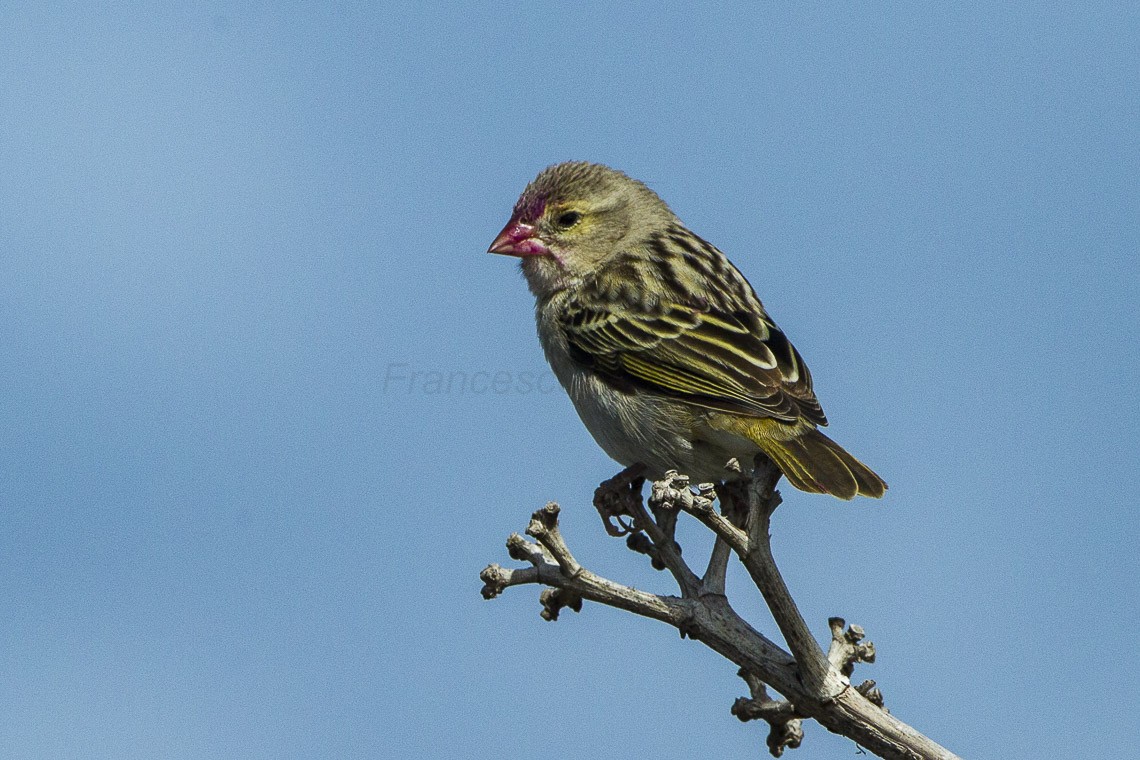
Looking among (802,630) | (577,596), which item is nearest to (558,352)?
(577,596)

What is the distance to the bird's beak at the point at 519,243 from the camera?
8414 mm

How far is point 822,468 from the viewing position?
6316mm

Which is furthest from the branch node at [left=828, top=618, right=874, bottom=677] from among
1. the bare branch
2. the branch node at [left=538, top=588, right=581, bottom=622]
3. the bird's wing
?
the bird's wing

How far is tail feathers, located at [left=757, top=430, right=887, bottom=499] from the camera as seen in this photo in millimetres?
6242

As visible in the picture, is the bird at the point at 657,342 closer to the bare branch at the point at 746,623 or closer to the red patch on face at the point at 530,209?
the red patch on face at the point at 530,209

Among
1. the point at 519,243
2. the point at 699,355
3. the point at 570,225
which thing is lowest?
the point at 699,355

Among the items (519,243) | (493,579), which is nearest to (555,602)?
(493,579)

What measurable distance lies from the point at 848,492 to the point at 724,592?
4.60 ft

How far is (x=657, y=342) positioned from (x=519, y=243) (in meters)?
1.43

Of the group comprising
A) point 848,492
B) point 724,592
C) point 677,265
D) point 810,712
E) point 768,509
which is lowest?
point 810,712

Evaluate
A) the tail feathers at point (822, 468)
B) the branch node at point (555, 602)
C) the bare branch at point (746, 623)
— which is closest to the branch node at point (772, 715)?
the bare branch at point (746, 623)

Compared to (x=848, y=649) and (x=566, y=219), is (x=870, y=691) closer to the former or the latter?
(x=848, y=649)

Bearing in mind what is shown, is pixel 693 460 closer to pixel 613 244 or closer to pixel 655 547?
pixel 655 547

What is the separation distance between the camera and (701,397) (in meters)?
6.94
